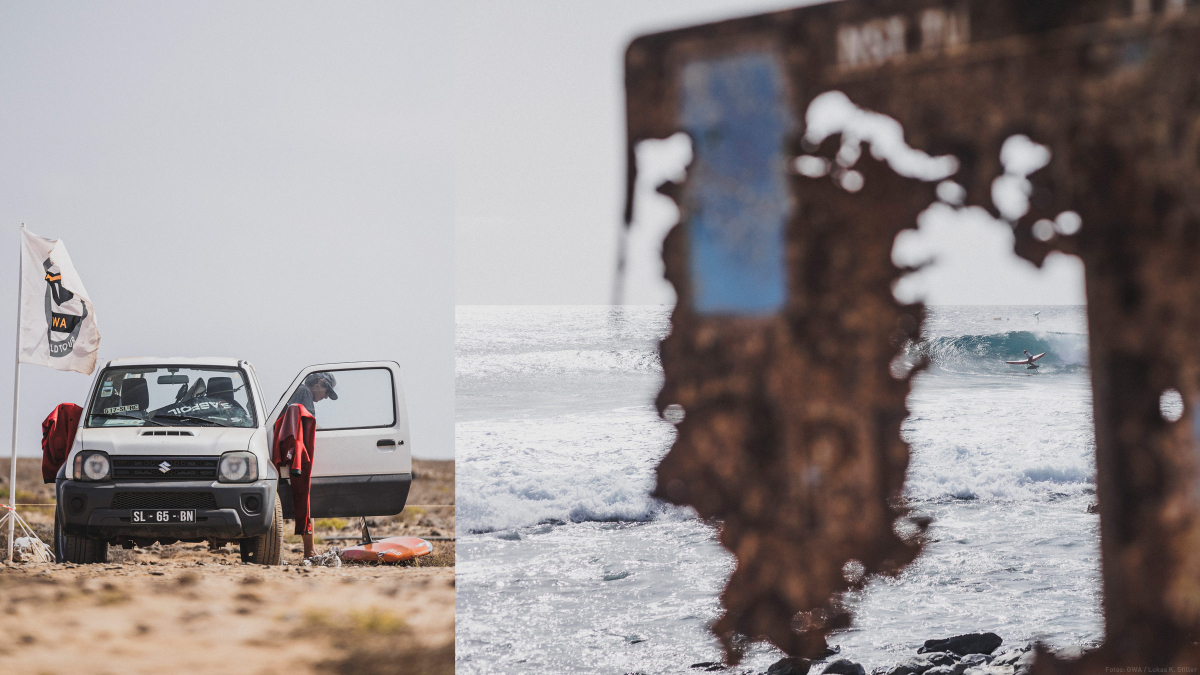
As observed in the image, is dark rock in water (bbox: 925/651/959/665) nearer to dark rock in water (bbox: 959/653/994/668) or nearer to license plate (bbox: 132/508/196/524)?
dark rock in water (bbox: 959/653/994/668)

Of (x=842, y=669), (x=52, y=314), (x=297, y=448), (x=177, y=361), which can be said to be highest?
(x=52, y=314)

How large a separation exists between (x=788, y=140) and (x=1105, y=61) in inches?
17.0

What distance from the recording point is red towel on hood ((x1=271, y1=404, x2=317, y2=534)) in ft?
17.3

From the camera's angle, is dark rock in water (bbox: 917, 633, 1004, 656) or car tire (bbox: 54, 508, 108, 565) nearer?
car tire (bbox: 54, 508, 108, 565)

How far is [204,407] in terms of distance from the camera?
17.9 feet

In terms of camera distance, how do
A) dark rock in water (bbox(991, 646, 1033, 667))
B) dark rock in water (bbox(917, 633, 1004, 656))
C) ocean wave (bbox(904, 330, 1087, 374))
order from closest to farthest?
dark rock in water (bbox(991, 646, 1033, 667)), dark rock in water (bbox(917, 633, 1004, 656)), ocean wave (bbox(904, 330, 1087, 374))

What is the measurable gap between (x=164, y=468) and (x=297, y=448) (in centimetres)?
80

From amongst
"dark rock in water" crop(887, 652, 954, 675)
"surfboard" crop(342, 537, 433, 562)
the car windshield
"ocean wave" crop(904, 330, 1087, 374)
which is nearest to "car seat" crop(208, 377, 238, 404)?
the car windshield

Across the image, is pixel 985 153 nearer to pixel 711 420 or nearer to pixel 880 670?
pixel 711 420

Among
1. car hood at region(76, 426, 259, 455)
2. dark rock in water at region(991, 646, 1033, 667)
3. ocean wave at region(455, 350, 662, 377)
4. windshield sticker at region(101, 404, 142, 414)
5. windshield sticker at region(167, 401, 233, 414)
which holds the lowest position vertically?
dark rock in water at region(991, 646, 1033, 667)

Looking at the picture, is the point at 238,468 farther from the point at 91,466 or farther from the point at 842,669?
the point at 842,669

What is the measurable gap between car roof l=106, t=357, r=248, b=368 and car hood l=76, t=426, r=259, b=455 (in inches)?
17.5

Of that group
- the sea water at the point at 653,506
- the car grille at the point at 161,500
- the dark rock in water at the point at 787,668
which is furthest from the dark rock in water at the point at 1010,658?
the car grille at the point at 161,500

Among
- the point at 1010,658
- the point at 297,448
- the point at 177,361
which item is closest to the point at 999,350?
the point at 1010,658
